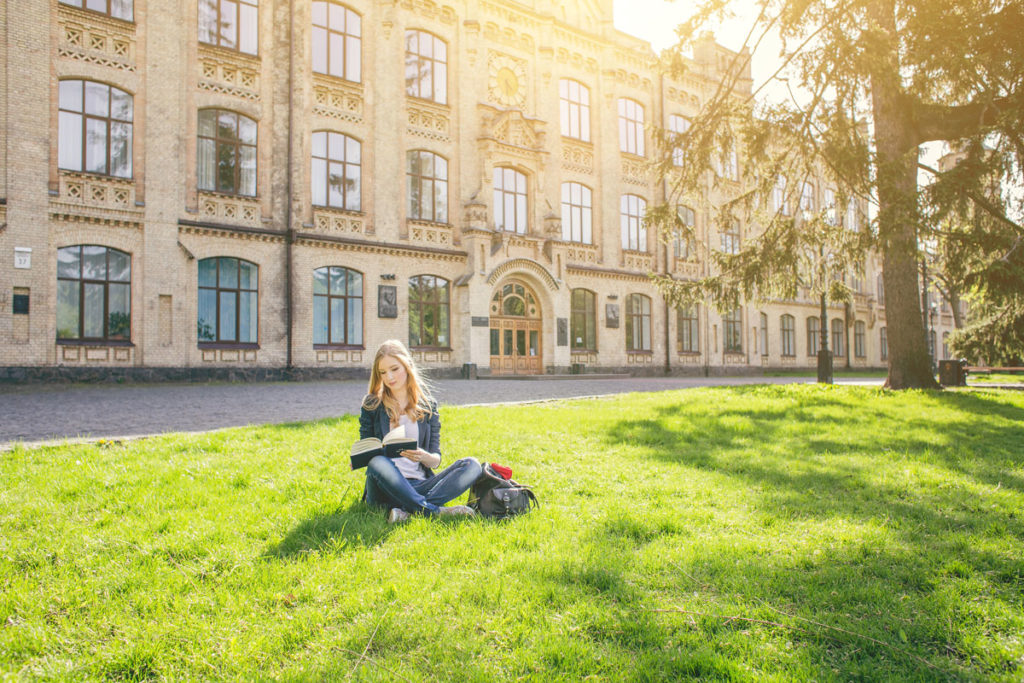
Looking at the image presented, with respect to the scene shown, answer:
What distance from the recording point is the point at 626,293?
101ft

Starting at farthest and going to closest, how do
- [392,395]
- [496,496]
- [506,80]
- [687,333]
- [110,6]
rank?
[687,333] < [506,80] < [110,6] < [392,395] < [496,496]

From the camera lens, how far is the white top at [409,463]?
506cm

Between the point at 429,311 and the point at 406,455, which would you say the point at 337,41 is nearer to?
the point at 429,311

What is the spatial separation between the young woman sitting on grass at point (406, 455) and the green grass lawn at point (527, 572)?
0.68 feet

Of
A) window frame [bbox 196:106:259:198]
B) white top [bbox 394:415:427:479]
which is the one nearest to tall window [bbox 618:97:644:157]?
window frame [bbox 196:106:259:198]

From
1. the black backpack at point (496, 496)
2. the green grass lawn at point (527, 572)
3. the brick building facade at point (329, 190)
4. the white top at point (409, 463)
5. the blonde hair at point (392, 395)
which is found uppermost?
the brick building facade at point (329, 190)

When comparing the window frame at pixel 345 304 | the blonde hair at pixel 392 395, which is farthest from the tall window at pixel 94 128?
the blonde hair at pixel 392 395

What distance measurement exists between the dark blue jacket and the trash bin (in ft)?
63.5

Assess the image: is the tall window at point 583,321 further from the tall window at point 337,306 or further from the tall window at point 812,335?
the tall window at point 812,335

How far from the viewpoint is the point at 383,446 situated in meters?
5.01

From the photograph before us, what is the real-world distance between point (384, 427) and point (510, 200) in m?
23.2

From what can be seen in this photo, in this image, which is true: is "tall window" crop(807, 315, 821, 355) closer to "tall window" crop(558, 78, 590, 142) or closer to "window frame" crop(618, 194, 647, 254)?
"window frame" crop(618, 194, 647, 254)

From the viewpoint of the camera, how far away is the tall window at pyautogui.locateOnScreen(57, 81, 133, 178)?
18.4 metres

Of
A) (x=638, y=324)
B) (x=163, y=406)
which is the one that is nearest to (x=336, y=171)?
(x=163, y=406)
